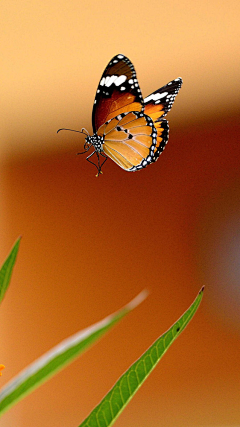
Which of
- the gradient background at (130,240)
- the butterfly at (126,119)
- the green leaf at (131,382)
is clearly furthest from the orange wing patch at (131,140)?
the gradient background at (130,240)

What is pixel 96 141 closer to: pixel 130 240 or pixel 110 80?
pixel 110 80

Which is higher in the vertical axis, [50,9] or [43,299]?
[50,9]

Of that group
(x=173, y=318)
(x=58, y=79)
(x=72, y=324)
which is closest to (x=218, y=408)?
(x=173, y=318)

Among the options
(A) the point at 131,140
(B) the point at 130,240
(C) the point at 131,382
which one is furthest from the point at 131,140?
(B) the point at 130,240

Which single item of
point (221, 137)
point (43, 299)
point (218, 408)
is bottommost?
point (218, 408)

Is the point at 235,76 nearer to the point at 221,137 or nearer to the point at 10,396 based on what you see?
the point at 221,137
